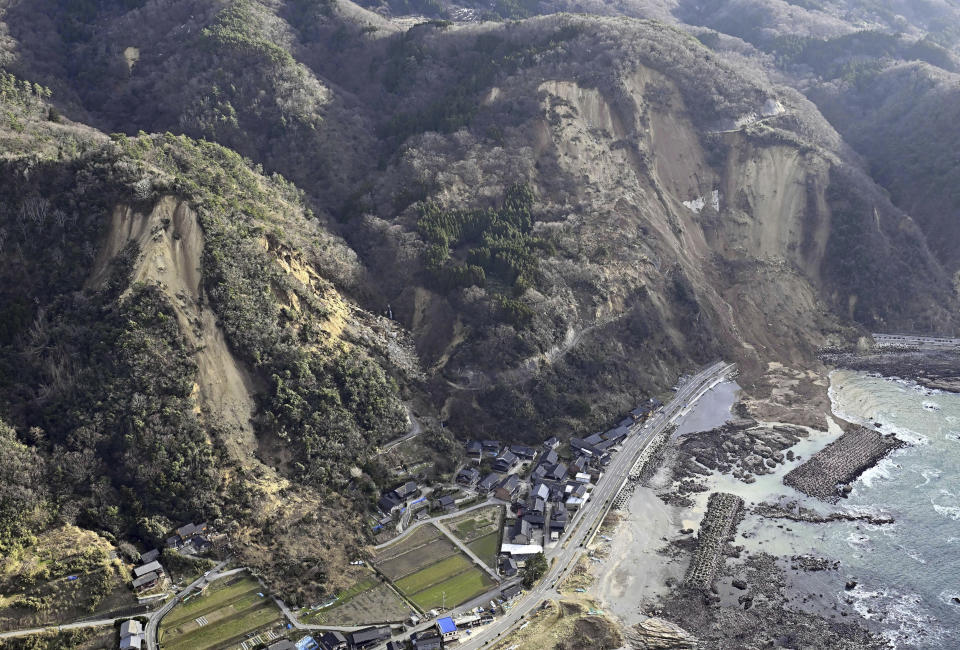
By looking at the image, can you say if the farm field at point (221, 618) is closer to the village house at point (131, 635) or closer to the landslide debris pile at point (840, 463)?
the village house at point (131, 635)

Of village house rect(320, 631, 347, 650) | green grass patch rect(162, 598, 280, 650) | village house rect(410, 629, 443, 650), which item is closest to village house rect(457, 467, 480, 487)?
village house rect(410, 629, 443, 650)

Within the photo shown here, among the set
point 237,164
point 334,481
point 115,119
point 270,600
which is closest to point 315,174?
point 237,164

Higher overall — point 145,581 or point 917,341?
point 917,341

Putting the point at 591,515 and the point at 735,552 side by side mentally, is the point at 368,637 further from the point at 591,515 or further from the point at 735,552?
the point at 735,552

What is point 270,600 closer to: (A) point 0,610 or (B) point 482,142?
(A) point 0,610

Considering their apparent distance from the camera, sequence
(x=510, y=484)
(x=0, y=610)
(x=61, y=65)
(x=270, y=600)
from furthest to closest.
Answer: (x=61, y=65) < (x=510, y=484) < (x=270, y=600) < (x=0, y=610)

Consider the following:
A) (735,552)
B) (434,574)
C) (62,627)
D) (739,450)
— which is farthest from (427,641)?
(739,450)

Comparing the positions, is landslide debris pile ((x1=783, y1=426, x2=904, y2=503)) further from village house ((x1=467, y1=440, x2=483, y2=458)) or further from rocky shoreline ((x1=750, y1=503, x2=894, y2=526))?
village house ((x1=467, y1=440, x2=483, y2=458))

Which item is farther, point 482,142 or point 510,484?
point 482,142
